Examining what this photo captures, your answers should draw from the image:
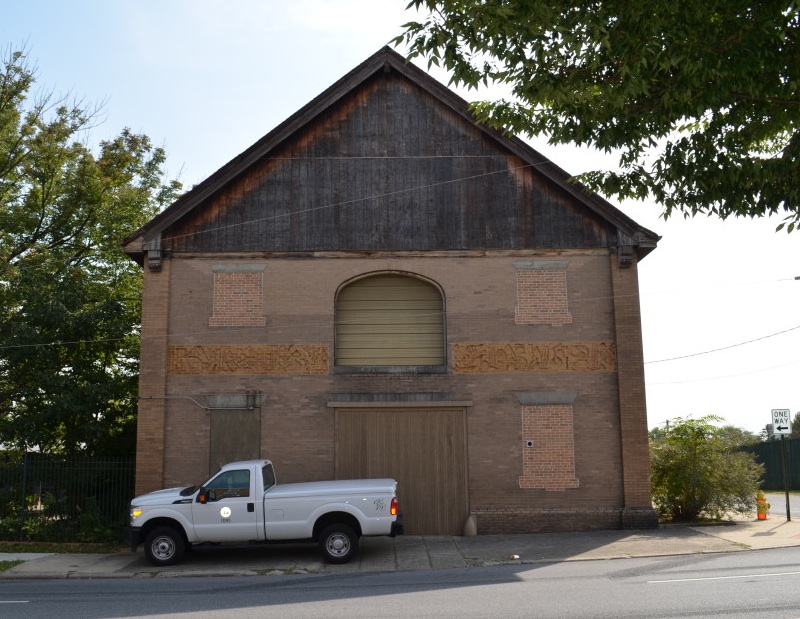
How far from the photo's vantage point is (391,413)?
18359mm

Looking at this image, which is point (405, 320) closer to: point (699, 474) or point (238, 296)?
point (238, 296)

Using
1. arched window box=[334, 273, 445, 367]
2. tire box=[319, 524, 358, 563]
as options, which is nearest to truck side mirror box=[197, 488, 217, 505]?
tire box=[319, 524, 358, 563]

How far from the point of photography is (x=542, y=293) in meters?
18.8

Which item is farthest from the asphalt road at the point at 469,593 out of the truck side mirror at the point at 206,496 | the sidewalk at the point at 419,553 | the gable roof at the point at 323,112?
the gable roof at the point at 323,112

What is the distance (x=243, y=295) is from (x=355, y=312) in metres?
2.61

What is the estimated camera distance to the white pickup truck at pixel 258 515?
571 inches

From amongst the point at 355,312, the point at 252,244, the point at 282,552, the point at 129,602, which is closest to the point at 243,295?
the point at 252,244

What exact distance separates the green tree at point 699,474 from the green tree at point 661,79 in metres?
11.6

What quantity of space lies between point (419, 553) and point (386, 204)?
7937mm

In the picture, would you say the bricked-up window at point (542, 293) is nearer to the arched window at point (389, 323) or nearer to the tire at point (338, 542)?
the arched window at point (389, 323)

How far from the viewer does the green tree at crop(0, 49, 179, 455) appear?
20062 mm

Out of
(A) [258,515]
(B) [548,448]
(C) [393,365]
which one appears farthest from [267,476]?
(B) [548,448]

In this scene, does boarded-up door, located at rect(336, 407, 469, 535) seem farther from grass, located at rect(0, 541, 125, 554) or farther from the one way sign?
the one way sign

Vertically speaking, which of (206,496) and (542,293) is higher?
(542,293)
